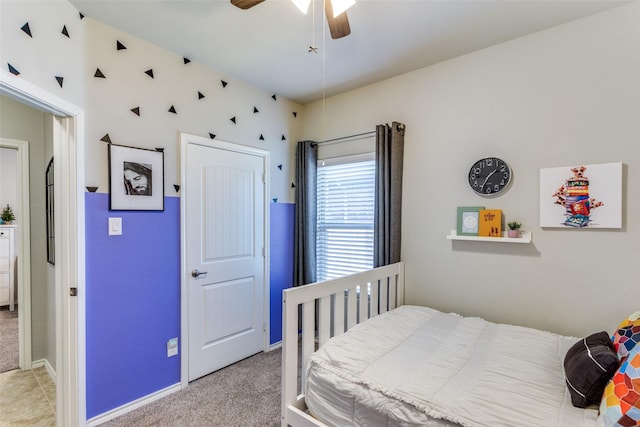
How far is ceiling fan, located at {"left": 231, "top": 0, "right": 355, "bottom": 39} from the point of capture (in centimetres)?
137

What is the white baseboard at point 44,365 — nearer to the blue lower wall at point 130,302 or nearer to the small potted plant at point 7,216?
the blue lower wall at point 130,302

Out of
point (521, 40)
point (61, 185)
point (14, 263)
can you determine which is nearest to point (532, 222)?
point (521, 40)

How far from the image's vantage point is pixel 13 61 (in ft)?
4.61

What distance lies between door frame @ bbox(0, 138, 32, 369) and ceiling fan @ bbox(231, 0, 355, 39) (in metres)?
2.48

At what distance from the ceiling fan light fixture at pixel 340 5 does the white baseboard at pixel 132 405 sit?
2701 millimetres

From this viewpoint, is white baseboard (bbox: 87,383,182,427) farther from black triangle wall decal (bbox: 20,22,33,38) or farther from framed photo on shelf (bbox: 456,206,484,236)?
framed photo on shelf (bbox: 456,206,484,236)

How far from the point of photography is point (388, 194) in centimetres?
258

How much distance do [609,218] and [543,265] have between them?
1.47ft

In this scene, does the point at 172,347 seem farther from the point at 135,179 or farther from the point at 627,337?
the point at 627,337

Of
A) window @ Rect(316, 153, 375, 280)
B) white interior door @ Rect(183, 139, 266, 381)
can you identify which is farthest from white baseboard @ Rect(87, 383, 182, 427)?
window @ Rect(316, 153, 375, 280)

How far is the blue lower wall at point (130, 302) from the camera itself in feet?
6.28

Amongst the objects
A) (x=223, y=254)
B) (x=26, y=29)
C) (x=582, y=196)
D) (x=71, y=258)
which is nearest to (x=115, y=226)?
(x=71, y=258)

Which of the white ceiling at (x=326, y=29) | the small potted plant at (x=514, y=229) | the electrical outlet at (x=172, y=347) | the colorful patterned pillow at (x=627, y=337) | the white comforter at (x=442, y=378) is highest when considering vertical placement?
the white ceiling at (x=326, y=29)

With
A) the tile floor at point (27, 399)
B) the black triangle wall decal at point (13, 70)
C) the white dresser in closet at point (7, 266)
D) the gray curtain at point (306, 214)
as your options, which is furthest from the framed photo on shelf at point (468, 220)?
the white dresser in closet at point (7, 266)
